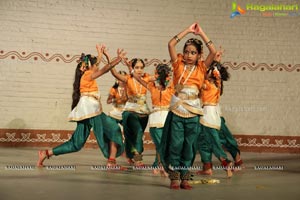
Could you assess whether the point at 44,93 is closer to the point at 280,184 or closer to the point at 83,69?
the point at 83,69

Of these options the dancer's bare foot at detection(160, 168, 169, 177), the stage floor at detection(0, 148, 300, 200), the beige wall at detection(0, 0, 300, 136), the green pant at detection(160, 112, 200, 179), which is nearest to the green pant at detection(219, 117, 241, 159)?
the stage floor at detection(0, 148, 300, 200)

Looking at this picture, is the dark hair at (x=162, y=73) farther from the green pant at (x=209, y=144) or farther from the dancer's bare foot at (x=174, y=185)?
the dancer's bare foot at (x=174, y=185)

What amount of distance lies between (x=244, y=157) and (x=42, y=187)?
15.6ft

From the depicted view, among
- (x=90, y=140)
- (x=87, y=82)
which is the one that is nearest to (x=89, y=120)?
(x=87, y=82)

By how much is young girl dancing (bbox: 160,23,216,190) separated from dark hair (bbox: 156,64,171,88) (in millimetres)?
808

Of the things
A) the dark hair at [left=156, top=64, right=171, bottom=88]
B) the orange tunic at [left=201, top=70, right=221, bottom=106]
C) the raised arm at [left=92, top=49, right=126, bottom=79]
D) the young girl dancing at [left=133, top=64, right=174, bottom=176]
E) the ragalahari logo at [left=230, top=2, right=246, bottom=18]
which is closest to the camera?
the dark hair at [left=156, top=64, right=171, bottom=88]

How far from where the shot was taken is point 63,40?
30.8ft

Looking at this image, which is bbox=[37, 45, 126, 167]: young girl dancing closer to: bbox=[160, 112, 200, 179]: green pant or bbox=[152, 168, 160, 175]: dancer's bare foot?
bbox=[152, 168, 160, 175]: dancer's bare foot

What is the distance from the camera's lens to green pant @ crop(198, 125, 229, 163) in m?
6.15

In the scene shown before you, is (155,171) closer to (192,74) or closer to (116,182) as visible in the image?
(116,182)

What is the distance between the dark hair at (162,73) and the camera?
18.8 ft

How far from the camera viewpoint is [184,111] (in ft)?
15.9

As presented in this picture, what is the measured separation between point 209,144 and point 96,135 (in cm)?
133

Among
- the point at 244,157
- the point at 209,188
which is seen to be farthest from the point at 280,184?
the point at 244,157
